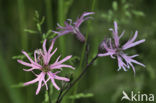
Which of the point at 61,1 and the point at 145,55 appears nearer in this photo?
the point at 61,1

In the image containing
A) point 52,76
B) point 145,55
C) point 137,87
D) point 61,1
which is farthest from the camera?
point 145,55

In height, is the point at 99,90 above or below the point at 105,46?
below

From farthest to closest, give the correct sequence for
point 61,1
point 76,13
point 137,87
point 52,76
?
point 76,13
point 137,87
point 61,1
point 52,76

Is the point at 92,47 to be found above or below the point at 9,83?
above

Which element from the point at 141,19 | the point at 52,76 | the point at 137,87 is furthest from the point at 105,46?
the point at 141,19

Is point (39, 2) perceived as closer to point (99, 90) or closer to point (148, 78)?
point (99, 90)

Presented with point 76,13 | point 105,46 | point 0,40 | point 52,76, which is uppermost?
point 76,13

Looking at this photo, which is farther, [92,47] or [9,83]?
[92,47]

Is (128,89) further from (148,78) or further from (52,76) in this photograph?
(52,76)
